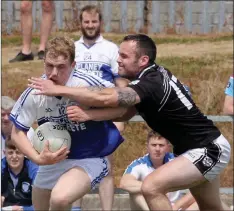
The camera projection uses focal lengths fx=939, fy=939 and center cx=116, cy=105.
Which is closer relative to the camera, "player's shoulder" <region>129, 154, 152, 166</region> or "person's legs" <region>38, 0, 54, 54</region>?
"player's shoulder" <region>129, 154, 152, 166</region>

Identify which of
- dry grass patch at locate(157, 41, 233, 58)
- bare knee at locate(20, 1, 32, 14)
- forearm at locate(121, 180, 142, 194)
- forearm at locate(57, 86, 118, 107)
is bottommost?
forearm at locate(121, 180, 142, 194)

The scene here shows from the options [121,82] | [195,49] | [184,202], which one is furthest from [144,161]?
[195,49]

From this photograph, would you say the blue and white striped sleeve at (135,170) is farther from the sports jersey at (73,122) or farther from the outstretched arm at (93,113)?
the outstretched arm at (93,113)

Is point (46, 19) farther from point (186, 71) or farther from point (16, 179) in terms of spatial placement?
point (16, 179)

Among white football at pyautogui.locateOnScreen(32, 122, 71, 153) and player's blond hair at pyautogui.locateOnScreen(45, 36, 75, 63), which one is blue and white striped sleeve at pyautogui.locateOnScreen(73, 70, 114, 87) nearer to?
player's blond hair at pyautogui.locateOnScreen(45, 36, 75, 63)

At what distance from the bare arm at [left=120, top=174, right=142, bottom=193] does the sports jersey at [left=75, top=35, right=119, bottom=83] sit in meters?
1.05

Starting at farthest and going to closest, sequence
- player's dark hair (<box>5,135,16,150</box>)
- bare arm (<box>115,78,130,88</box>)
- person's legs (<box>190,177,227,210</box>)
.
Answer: player's dark hair (<box>5,135,16,150</box>), bare arm (<box>115,78,130,88</box>), person's legs (<box>190,177,227,210</box>)

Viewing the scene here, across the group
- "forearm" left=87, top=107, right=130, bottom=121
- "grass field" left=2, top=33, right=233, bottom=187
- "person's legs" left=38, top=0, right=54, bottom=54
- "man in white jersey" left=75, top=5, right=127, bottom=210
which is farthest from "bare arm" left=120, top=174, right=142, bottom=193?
"person's legs" left=38, top=0, right=54, bottom=54

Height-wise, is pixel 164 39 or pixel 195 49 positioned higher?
pixel 164 39

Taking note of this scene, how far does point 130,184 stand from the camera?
9.55 meters

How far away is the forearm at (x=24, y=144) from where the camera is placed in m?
7.76

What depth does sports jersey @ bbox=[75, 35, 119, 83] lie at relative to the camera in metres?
9.95

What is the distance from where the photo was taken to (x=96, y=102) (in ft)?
24.6

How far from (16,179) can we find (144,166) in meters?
1.32
